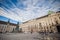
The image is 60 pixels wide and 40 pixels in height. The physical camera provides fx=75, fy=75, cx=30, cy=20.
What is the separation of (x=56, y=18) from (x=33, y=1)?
91 cm

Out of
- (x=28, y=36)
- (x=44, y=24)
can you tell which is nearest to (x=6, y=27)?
(x=28, y=36)

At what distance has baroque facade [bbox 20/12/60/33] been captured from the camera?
7.52 feet

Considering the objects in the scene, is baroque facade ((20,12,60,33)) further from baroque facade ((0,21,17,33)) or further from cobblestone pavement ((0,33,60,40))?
baroque facade ((0,21,17,33))

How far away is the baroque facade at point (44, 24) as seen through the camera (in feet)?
7.52

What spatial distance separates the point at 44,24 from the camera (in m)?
2.37

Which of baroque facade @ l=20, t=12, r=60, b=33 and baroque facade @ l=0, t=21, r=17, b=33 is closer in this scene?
baroque facade @ l=0, t=21, r=17, b=33

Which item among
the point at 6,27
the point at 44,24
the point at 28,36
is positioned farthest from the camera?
the point at 44,24

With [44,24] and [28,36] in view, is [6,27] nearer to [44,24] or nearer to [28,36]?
[28,36]

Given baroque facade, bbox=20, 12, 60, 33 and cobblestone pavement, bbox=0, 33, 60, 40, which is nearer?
cobblestone pavement, bbox=0, 33, 60, 40

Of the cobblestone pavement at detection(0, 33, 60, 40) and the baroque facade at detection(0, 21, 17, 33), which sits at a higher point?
the baroque facade at detection(0, 21, 17, 33)

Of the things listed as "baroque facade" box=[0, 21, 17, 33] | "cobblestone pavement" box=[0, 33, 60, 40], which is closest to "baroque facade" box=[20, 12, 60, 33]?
"cobblestone pavement" box=[0, 33, 60, 40]

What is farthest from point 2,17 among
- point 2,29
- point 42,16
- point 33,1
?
point 42,16

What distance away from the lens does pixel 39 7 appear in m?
2.49

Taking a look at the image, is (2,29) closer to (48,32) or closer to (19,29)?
(19,29)
